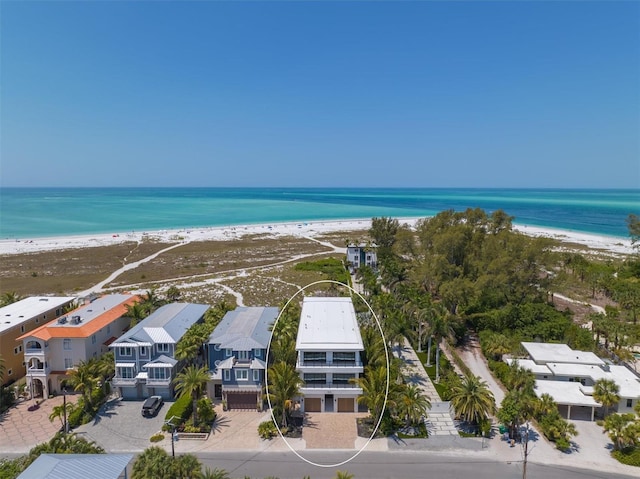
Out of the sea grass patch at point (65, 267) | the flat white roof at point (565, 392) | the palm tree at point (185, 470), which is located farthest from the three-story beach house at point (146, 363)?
the sea grass patch at point (65, 267)

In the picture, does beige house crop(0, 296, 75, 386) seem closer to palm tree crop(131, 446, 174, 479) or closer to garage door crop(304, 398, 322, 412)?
palm tree crop(131, 446, 174, 479)

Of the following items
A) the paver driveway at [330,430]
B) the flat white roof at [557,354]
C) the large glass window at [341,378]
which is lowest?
the paver driveway at [330,430]

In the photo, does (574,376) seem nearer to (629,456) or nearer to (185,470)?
(629,456)

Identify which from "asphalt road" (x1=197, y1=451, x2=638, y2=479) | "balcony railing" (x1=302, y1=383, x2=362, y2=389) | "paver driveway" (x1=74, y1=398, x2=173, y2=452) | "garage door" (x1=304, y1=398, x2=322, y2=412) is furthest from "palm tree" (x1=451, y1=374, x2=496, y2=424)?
"paver driveway" (x1=74, y1=398, x2=173, y2=452)

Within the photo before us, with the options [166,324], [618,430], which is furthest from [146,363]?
[618,430]

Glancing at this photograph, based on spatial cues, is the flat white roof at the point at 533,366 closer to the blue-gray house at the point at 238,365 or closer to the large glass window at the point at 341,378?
the large glass window at the point at 341,378

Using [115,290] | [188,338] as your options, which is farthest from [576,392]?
[115,290]
